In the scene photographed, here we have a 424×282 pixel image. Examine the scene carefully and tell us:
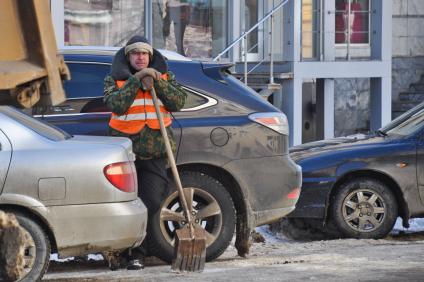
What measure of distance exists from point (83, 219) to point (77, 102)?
1.49m

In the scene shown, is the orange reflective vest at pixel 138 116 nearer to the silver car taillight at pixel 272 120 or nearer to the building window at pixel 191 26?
the silver car taillight at pixel 272 120

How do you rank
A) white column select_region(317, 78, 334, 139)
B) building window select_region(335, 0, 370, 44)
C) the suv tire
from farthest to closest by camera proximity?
building window select_region(335, 0, 370, 44)
white column select_region(317, 78, 334, 139)
the suv tire

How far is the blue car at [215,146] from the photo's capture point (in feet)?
31.4

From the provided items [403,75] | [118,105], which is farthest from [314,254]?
[403,75]

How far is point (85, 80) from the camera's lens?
383 inches

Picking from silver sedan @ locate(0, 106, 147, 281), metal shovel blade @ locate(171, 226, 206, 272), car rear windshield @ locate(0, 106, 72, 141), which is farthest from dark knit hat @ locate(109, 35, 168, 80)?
metal shovel blade @ locate(171, 226, 206, 272)

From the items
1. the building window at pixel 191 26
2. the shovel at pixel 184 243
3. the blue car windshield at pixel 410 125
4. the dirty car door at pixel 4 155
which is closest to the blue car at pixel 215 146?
the shovel at pixel 184 243

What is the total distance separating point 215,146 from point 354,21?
12.2m

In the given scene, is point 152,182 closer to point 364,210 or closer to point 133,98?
point 133,98

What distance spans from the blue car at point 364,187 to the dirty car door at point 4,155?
411cm

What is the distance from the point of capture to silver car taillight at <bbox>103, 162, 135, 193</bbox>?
8.57 meters

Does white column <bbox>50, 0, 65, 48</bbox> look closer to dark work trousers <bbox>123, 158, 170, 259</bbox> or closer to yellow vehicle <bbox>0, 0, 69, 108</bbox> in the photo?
dark work trousers <bbox>123, 158, 170, 259</bbox>

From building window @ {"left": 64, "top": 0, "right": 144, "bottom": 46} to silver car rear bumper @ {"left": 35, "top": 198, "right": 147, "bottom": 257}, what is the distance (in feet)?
24.1

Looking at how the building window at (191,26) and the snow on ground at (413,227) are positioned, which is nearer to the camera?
the snow on ground at (413,227)
